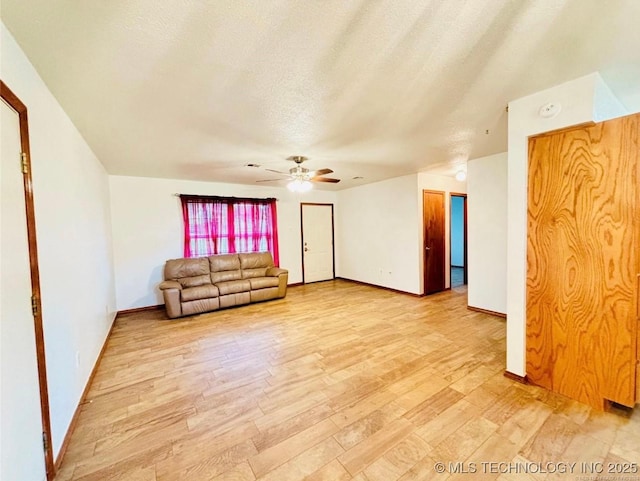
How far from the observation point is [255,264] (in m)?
5.55

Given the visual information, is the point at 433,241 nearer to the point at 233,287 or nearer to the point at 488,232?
the point at 488,232

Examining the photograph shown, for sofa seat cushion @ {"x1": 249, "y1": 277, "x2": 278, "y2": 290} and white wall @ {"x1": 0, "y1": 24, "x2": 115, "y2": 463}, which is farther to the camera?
Result: sofa seat cushion @ {"x1": 249, "y1": 277, "x2": 278, "y2": 290}

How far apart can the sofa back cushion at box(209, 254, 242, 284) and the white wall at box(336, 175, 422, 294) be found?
9.06 ft

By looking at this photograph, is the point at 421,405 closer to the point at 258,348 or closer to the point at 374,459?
the point at 374,459

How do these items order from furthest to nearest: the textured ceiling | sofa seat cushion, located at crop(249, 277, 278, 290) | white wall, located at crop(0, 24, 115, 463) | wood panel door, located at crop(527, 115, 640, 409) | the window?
the window
sofa seat cushion, located at crop(249, 277, 278, 290)
wood panel door, located at crop(527, 115, 640, 409)
white wall, located at crop(0, 24, 115, 463)
the textured ceiling

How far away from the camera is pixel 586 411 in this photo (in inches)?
77.8

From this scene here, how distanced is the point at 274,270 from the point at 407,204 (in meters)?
2.91

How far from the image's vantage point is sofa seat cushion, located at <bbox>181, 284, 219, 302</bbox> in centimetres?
433

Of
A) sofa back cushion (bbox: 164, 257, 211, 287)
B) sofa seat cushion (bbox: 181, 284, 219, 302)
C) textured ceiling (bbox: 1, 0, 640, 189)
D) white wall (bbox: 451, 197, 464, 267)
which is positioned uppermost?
textured ceiling (bbox: 1, 0, 640, 189)

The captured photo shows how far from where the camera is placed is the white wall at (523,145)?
1975 mm

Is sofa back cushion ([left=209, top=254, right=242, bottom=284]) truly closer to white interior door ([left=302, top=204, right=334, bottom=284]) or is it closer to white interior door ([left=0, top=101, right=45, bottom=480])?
white interior door ([left=302, top=204, right=334, bottom=284])

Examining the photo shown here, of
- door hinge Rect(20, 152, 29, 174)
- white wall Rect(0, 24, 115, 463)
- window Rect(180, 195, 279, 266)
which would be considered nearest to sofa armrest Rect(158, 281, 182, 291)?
window Rect(180, 195, 279, 266)

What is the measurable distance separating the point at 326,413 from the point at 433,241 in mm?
4161

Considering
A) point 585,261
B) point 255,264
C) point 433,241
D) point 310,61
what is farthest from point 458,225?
point 310,61
